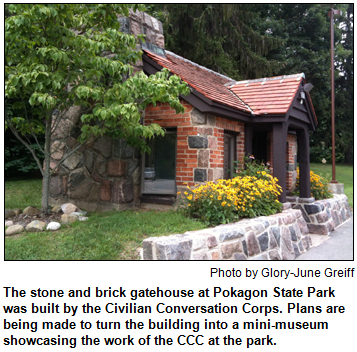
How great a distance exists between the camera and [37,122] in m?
6.12

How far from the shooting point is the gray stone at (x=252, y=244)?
4.94 meters

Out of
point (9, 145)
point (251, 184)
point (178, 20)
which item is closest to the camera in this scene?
point (251, 184)

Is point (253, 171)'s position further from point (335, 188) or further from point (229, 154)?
point (335, 188)

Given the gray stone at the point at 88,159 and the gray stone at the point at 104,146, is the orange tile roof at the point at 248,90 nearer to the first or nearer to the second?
the gray stone at the point at 104,146

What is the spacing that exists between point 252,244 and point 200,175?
1.72m

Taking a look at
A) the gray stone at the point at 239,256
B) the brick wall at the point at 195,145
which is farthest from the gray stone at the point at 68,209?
the gray stone at the point at 239,256

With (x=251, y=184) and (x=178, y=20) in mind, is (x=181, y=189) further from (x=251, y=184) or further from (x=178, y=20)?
(x=178, y=20)

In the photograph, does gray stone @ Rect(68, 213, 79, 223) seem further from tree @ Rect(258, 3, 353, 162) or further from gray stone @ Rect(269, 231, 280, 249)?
tree @ Rect(258, 3, 353, 162)

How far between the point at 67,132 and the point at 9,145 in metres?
5.78

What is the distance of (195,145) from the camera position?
6.19 metres

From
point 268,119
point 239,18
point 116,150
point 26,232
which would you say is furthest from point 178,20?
point 26,232

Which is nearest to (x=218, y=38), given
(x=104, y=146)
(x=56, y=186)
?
(x=104, y=146)

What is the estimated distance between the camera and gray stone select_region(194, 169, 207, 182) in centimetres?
614

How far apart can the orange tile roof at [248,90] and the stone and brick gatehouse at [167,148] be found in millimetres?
32
